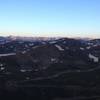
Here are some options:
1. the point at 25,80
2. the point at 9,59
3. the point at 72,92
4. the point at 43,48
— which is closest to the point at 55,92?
the point at 72,92

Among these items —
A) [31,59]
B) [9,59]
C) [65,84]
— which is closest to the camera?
[65,84]

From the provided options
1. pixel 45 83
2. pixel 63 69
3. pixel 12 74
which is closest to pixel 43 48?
pixel 63 69

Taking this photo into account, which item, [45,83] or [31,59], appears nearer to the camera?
[45,83]

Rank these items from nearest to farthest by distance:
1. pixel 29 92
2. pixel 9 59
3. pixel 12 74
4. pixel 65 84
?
pixel 29 92
pixel 65 84
pixel 12 74
pixel 9 59

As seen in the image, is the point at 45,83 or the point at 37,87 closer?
the point at 37,87

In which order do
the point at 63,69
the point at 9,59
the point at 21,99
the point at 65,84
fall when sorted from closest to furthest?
the point at 21,99 → the point at 65,84 → the point at 63,69 → the point at 9,59

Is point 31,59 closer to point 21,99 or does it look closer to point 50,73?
point 50,73

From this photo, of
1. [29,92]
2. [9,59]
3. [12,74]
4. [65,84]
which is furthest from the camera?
[9,59]

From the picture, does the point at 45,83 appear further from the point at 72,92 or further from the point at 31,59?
the point at 31,59
